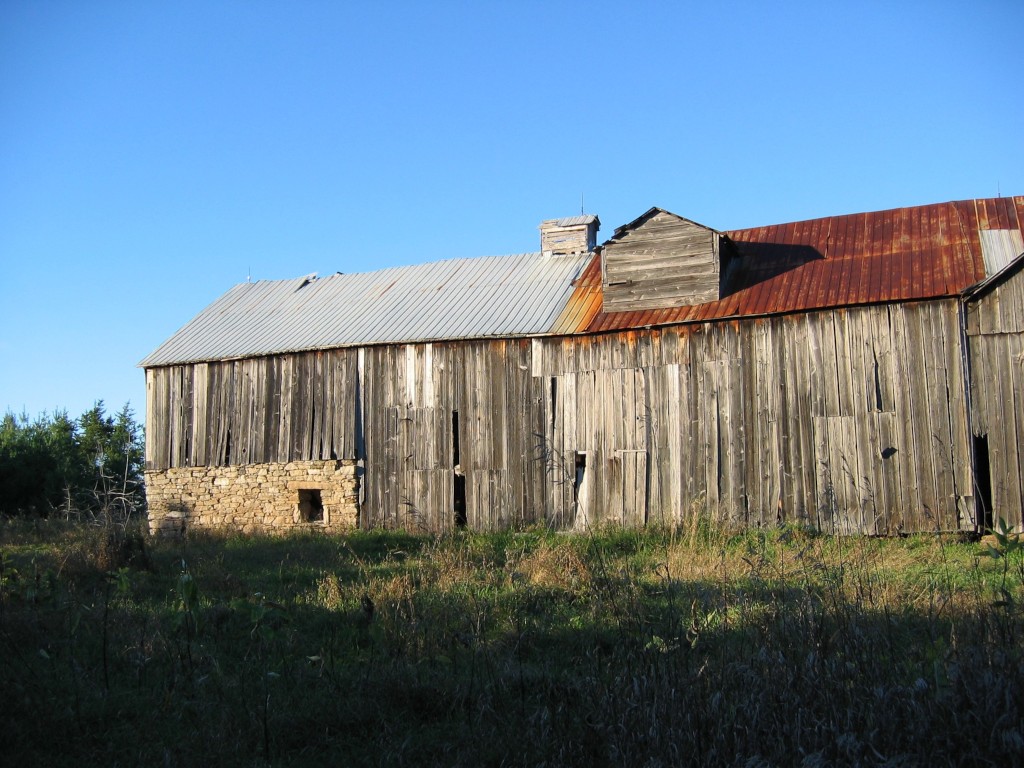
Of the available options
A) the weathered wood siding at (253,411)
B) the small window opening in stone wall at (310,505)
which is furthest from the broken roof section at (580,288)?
the small window opening in stone wall at (310,505)

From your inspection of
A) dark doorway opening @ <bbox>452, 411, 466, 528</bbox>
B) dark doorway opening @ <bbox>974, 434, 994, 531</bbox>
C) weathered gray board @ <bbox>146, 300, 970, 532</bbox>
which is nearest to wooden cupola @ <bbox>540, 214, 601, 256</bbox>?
weathered gray board @ <bbox>146, 300, 970, 532</bbox>

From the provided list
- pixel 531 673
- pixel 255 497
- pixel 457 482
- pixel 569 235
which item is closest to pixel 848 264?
pixel 569 235

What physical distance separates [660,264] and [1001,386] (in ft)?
20.1

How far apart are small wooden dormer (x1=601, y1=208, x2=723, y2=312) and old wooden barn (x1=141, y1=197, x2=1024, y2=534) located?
1.7 inches

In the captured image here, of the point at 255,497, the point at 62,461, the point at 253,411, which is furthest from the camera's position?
the point at 62,461

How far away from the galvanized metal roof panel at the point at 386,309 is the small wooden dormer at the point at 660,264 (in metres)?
1.43

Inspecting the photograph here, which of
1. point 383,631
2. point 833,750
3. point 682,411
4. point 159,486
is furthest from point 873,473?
point 159,486

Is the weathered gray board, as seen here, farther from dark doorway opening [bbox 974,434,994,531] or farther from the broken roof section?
→ the broken roof section

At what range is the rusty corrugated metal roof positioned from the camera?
49.0 ft

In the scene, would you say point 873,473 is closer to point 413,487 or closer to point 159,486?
point 413,487

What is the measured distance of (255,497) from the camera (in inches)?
782

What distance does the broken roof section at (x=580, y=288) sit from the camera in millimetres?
15344

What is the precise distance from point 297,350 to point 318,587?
994cm

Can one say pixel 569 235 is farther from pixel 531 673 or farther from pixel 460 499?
pixel 531 673
